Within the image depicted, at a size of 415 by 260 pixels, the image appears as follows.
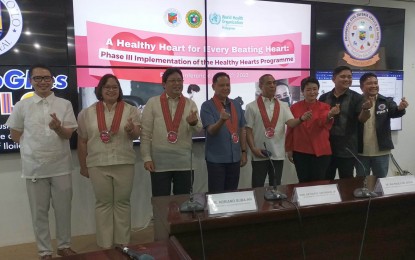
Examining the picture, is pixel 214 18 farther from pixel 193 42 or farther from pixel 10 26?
pixel 10 26

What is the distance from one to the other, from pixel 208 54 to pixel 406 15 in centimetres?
261

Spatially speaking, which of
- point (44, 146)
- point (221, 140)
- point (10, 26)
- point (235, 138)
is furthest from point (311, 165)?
point (10, 26)

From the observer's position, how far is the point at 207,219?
55.9 inches

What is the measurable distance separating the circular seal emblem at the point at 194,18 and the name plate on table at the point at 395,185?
2.27m

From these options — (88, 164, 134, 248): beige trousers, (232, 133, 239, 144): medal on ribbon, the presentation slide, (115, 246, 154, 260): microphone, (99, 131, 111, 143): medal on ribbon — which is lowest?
(88, 164, 134, 248): beige trousers

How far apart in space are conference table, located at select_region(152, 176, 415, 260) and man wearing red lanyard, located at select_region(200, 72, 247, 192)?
82 centimetres

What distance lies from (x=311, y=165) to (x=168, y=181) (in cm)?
117

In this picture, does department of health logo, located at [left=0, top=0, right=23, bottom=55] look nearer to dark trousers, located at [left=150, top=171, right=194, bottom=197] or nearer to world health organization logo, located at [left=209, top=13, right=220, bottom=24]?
dark trousers, located at [left=150, top=171, right=194, bottom=197]

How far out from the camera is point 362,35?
157 inches

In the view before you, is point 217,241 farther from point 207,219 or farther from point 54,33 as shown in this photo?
point 54,33

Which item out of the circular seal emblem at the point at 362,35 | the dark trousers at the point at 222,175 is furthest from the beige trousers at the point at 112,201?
the circular seal emblem at the point at 362,35

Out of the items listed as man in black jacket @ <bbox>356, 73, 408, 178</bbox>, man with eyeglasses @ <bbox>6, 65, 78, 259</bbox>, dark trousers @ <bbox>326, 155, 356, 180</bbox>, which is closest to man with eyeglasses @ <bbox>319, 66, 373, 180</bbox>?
dark trousers @ <bbox>326, 155, 356, 180</bbox>

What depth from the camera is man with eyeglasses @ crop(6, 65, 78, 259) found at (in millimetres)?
2314

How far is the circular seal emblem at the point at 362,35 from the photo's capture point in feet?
12.9
